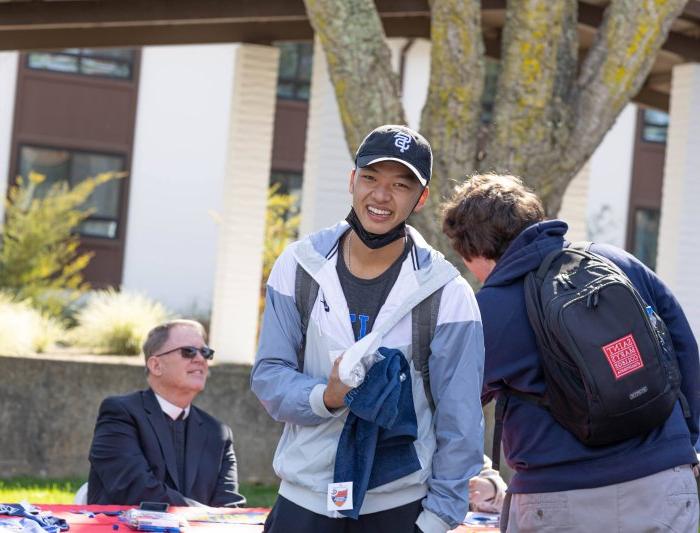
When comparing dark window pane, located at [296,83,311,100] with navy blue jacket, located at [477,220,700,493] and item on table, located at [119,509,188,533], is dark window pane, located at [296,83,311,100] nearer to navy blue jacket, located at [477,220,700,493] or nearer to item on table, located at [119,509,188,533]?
item on table, located at [119,509,188,533]

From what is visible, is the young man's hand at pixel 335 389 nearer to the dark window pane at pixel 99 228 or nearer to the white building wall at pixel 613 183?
the dark window pane at pixel 99 228

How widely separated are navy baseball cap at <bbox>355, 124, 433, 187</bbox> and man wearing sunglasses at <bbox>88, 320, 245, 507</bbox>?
2751 millimetres

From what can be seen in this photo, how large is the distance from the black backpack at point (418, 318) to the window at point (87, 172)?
705 inches

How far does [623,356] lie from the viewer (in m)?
3.72

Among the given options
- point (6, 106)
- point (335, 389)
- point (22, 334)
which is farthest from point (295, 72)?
point (335, 389)

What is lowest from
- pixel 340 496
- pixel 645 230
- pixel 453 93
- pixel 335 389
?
pixel 340 496

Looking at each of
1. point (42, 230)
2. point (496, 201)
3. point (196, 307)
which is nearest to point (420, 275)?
point (496, 201)

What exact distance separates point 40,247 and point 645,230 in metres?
11.5

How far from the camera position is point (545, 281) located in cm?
387

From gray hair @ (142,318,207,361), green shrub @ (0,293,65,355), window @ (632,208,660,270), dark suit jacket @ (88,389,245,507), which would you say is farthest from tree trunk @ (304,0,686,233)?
window @ (632,208,660,270)

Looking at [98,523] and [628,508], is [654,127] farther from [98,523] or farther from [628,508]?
[628,508]

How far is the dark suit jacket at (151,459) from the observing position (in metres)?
5.98

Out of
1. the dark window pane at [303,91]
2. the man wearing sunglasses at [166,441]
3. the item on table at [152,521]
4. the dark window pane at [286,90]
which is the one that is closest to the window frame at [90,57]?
the dark window pane at [286,90]

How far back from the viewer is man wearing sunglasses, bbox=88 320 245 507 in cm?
602
